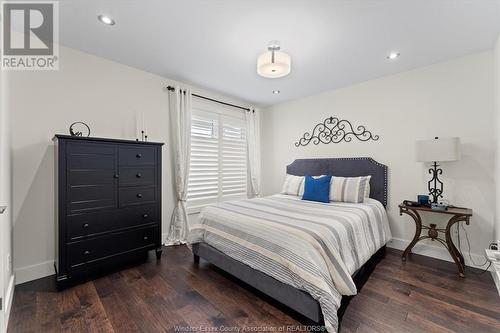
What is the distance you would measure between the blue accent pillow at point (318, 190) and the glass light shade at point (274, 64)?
1.66m

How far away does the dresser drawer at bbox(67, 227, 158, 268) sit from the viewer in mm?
2133

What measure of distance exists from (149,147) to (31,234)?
147 centimetres

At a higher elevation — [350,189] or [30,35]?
[30,35]

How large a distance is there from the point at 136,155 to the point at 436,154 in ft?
11.5

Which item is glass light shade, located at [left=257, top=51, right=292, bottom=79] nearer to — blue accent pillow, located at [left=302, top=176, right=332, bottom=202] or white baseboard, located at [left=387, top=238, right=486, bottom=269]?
blue accent pillow, located at [left=302, top=176, right=332, bottom=202]

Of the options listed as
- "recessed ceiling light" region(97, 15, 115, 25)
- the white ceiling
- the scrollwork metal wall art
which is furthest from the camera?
the scrollwork metal wall art

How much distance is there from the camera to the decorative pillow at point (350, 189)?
2.97 meters

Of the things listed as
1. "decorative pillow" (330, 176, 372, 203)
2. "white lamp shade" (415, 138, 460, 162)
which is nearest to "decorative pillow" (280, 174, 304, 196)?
"decorative pillow" (330, 176, 372, 203)

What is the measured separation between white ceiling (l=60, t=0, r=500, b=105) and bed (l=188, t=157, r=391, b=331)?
1.86 meters

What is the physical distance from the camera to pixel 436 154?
249 centimetres

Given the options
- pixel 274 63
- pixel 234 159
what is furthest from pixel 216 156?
pixel 274 63

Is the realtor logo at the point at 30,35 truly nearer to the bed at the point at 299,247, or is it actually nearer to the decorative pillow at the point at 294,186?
the bed at the point at 299,247

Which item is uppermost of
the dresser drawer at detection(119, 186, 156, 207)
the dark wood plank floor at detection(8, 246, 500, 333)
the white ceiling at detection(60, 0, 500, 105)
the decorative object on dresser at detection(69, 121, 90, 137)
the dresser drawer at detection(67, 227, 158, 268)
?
the white ceiling at detection(60, 0, 500, 105)

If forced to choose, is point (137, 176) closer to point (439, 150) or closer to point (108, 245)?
point (108, 245)
